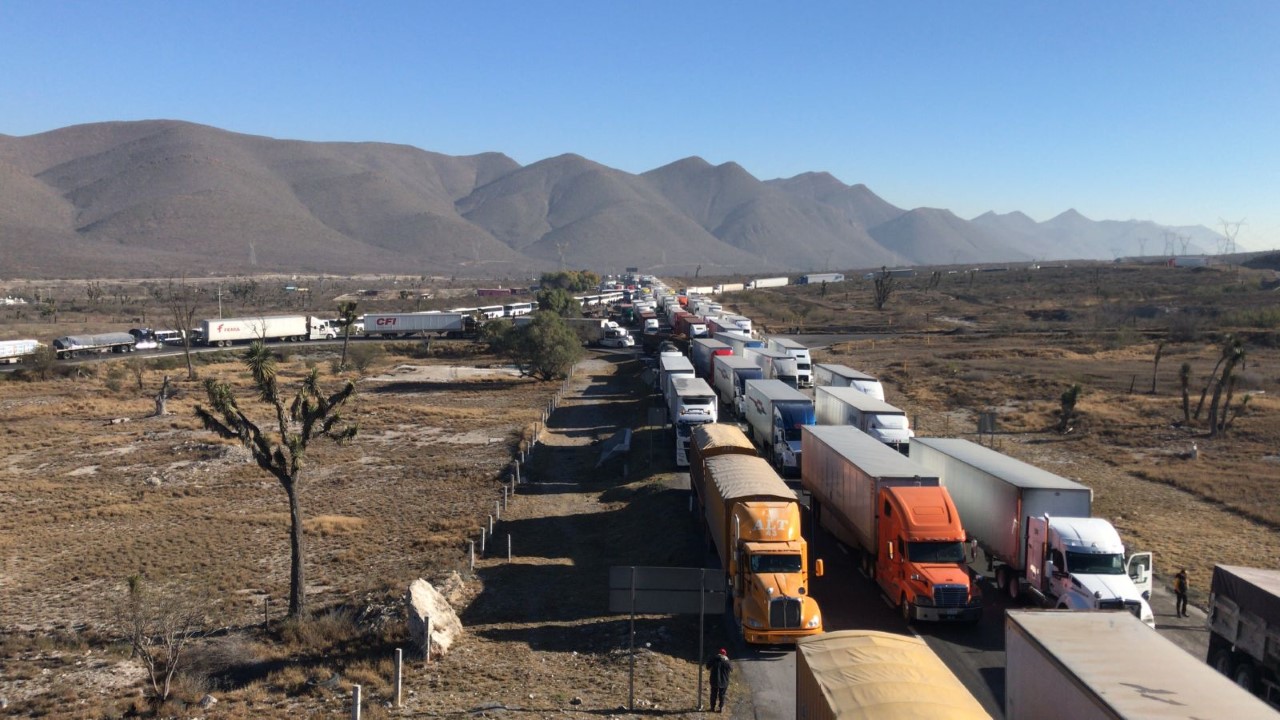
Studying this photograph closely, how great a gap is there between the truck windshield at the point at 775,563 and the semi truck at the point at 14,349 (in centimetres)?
8000

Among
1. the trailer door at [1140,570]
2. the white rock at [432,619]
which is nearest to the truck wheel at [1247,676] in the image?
the trailer door at [1140,570]

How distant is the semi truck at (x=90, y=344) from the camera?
79375mm

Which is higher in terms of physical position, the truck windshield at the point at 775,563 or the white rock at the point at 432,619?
the truck windshield at the point at 775,563

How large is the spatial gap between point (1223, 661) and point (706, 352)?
136ft

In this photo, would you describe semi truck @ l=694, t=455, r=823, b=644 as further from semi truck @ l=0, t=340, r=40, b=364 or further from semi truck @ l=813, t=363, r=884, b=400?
semi truck @ l=0, t=340, r=40, b=364

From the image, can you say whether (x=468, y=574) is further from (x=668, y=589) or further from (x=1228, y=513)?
(x=1228, y=513)

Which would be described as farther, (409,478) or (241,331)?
(241,331)

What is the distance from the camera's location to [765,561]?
18.2 meters

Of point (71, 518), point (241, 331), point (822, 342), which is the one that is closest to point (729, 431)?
point (71, 518)

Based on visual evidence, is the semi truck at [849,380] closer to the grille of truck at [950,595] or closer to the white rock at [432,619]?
the grille of truck at [950,595]

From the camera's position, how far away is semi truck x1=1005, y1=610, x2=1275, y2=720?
32.7 feet

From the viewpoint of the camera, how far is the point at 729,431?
27.7m

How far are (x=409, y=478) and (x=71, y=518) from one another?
12309 mm

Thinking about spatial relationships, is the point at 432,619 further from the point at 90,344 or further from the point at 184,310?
the point at 184,310
